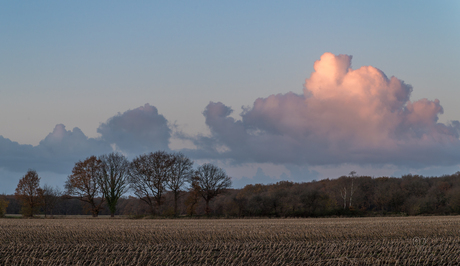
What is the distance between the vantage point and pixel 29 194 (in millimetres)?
69625

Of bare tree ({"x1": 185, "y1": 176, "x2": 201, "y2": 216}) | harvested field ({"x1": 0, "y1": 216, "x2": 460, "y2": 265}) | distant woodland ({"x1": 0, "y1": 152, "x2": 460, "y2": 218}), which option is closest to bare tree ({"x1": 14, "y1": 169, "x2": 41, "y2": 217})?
distant woodland ({"x1": 0, "y1": 152, "x2": 460, "y2": 218})

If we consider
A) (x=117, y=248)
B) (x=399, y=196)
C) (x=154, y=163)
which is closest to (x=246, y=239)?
(x=117, y=248)

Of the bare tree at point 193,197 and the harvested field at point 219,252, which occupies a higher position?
the bare tree at point 193,197

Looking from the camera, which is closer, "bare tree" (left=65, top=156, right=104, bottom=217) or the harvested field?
the harvested field

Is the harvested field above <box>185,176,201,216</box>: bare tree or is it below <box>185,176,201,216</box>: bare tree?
below

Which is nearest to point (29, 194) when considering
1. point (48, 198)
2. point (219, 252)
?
point (48, 198)

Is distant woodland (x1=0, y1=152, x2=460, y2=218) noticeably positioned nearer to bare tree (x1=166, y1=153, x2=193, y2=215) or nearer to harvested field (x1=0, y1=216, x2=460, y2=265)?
bare tree (x1=166, y1=153, x2=193, y2=215)

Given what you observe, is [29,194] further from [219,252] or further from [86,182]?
[219,252]

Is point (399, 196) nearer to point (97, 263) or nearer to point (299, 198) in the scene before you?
point (299, 198)

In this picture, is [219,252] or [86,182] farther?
[86,182]

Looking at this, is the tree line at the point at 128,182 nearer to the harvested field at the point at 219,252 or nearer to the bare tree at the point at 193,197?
the bare tree at the point at 193,197

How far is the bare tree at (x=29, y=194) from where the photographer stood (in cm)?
6769

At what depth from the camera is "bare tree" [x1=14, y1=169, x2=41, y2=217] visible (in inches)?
2665

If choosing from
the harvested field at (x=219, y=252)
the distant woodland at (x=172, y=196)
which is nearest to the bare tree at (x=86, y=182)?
the distant woodland at (x=172, y=196)
